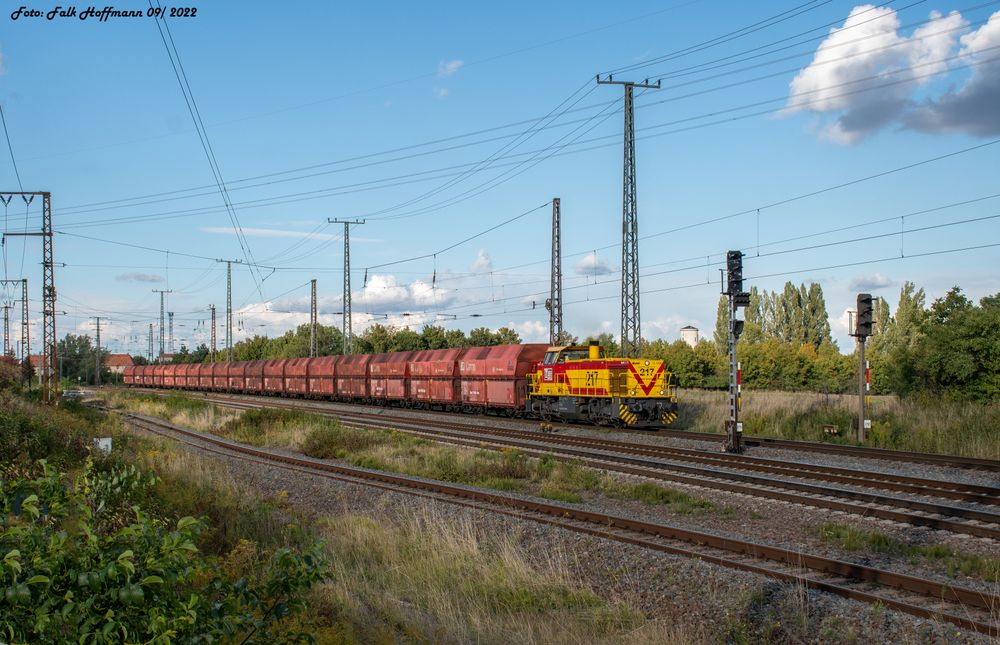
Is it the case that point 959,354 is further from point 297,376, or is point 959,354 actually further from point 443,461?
point 297,376

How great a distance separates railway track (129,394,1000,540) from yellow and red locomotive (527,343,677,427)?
2.74 metres

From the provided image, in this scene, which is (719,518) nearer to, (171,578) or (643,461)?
(643,461)

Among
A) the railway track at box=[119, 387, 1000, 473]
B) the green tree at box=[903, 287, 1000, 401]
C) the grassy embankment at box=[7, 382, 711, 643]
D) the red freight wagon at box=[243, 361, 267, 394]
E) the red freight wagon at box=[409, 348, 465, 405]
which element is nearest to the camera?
the grassy embankment at box=[7, 382, 711, 643]

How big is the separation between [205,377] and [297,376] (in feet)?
59.2

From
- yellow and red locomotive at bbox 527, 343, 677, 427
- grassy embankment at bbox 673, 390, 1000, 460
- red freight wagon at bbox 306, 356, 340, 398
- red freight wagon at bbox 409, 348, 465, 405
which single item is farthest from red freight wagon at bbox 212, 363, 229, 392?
grassy embankment at bbox 673, 390, 1000, 460

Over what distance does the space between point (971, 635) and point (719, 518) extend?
5891mm

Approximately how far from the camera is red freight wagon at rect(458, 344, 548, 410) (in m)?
32.6

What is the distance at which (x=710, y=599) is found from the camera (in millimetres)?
8328

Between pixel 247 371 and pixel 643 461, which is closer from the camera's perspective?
pixel 643 461

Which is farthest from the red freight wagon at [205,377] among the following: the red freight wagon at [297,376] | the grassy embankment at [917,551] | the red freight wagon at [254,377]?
the grassy embankment at [917,551]

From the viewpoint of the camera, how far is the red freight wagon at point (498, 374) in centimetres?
3259

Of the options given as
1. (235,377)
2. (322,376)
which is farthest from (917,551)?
(235,377)

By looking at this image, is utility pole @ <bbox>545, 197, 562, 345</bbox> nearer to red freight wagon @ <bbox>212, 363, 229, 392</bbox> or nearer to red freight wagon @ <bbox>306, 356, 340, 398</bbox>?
red freight wagon @ <bbox>306, 356, 340, 398</bbox>

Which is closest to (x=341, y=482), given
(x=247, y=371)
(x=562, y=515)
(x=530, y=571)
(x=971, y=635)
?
(x=562, y=515)
